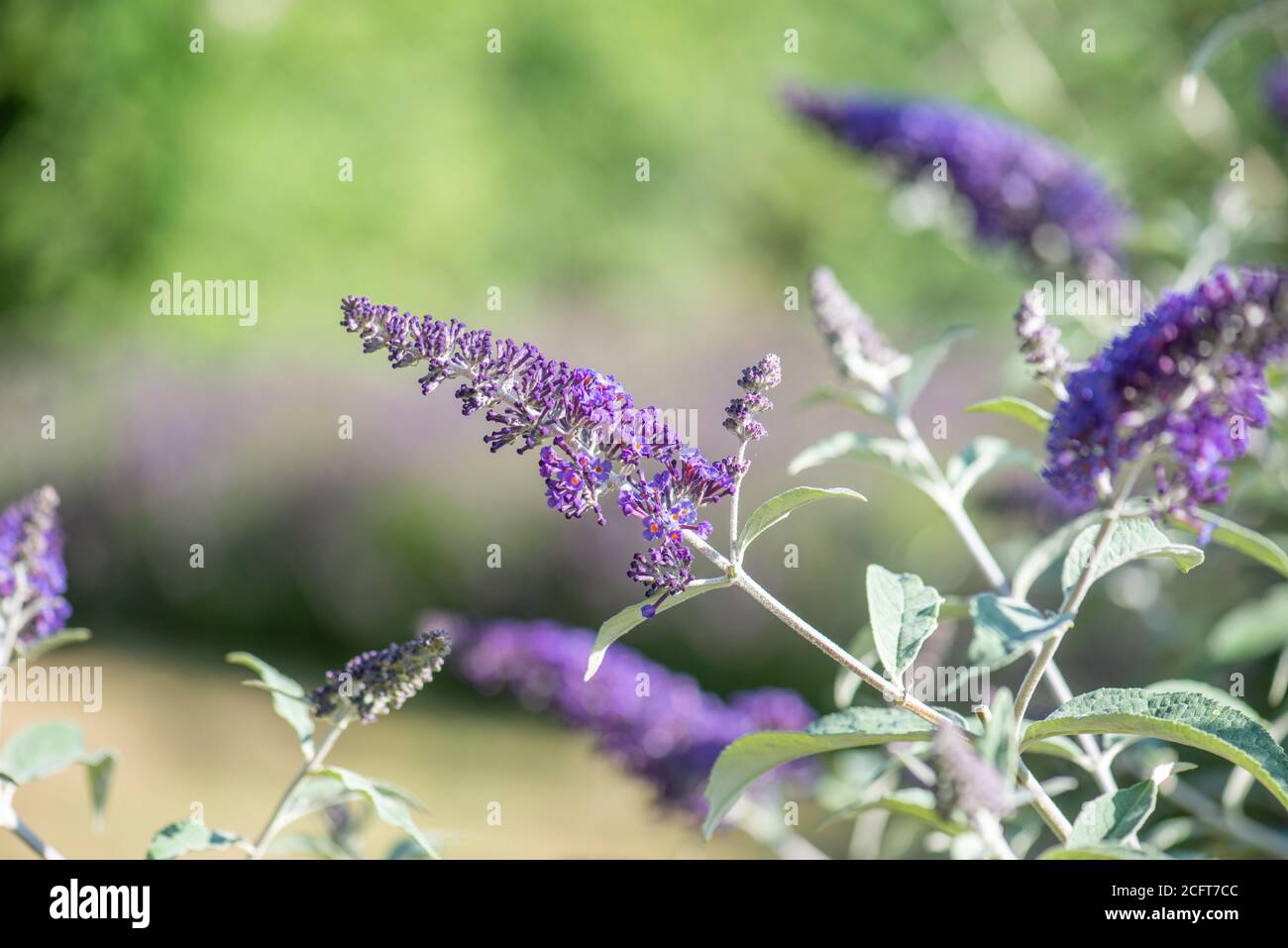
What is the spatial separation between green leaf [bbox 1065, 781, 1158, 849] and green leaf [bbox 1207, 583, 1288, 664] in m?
0.79

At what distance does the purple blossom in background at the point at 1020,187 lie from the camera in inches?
85.1

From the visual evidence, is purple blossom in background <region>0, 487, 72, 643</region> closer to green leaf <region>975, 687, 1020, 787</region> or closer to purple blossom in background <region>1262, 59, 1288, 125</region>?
green leaf <region>975, 687, 1020, 787</region>

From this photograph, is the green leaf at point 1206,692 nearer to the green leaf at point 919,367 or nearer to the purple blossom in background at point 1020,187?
the green leaf at point 919,367

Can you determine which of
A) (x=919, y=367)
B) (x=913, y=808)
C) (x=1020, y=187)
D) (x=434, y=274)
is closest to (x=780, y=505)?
(x=913, y=808)

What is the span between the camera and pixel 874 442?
4.65ft

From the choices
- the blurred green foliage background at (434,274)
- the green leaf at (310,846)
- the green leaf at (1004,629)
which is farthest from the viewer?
the blurred green foliage background at (434,274)

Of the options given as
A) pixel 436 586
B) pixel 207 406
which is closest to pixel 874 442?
pixel 436 586

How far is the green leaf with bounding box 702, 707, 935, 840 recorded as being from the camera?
0.92 m

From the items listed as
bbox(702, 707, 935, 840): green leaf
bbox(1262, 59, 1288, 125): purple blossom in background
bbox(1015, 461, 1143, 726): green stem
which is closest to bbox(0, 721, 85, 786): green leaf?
bbox(702, 707, 935, 840): green leaf

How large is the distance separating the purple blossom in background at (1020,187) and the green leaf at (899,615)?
4.31 ft

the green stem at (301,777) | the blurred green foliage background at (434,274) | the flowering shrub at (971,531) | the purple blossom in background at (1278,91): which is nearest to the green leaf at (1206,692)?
the flowering shrub at (971,531)

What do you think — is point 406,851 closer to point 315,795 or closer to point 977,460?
point 315,795
